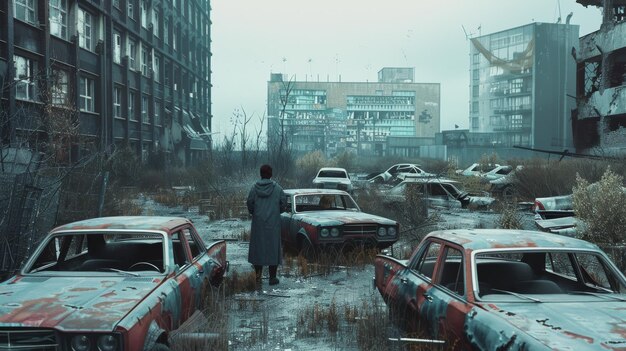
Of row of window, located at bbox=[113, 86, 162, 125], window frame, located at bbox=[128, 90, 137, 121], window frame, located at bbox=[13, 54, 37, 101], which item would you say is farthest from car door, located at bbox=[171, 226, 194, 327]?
window frame, located at bbox=[128, 90, 137, 121]

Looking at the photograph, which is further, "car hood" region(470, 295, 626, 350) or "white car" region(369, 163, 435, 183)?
"white car" region(369, 163, 435, 183)

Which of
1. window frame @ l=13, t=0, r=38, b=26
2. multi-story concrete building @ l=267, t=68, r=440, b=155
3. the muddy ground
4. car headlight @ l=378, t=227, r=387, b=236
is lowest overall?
the muddy ground

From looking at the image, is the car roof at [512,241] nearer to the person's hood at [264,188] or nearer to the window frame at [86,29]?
the person's hood at [264,188]

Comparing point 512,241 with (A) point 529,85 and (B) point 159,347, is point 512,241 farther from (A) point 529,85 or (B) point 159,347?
(A) point 529,85

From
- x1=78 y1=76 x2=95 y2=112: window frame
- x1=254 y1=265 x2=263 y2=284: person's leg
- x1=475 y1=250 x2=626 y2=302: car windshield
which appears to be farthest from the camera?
x1=78 y1=76 x2=95 y2=112: window frame

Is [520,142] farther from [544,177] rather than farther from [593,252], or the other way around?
[593,252]

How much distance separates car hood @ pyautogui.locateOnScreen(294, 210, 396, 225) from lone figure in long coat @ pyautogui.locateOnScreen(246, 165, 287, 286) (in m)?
1.45

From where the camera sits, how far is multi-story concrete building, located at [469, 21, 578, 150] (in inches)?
3278

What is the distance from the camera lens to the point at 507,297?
14.0 ft

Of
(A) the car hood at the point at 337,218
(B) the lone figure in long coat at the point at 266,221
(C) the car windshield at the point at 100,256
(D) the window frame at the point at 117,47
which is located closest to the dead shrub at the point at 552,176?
(A) the car hood at the point at 337,218

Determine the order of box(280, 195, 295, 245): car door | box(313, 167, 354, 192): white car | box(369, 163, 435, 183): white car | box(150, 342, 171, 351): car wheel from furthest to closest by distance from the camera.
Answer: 1. box(369, 163, 435, 183): white car
2. box(313, 167, 354, 192): white car
3. box(280, 195, 295, 245): car door
4. box(150, 342, 171, 351): car wheel

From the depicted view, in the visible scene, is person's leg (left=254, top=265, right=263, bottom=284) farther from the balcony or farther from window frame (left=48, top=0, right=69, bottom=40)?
the balcony

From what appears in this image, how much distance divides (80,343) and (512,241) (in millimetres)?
3163

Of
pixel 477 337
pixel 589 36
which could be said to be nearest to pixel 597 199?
pixel 477 337
